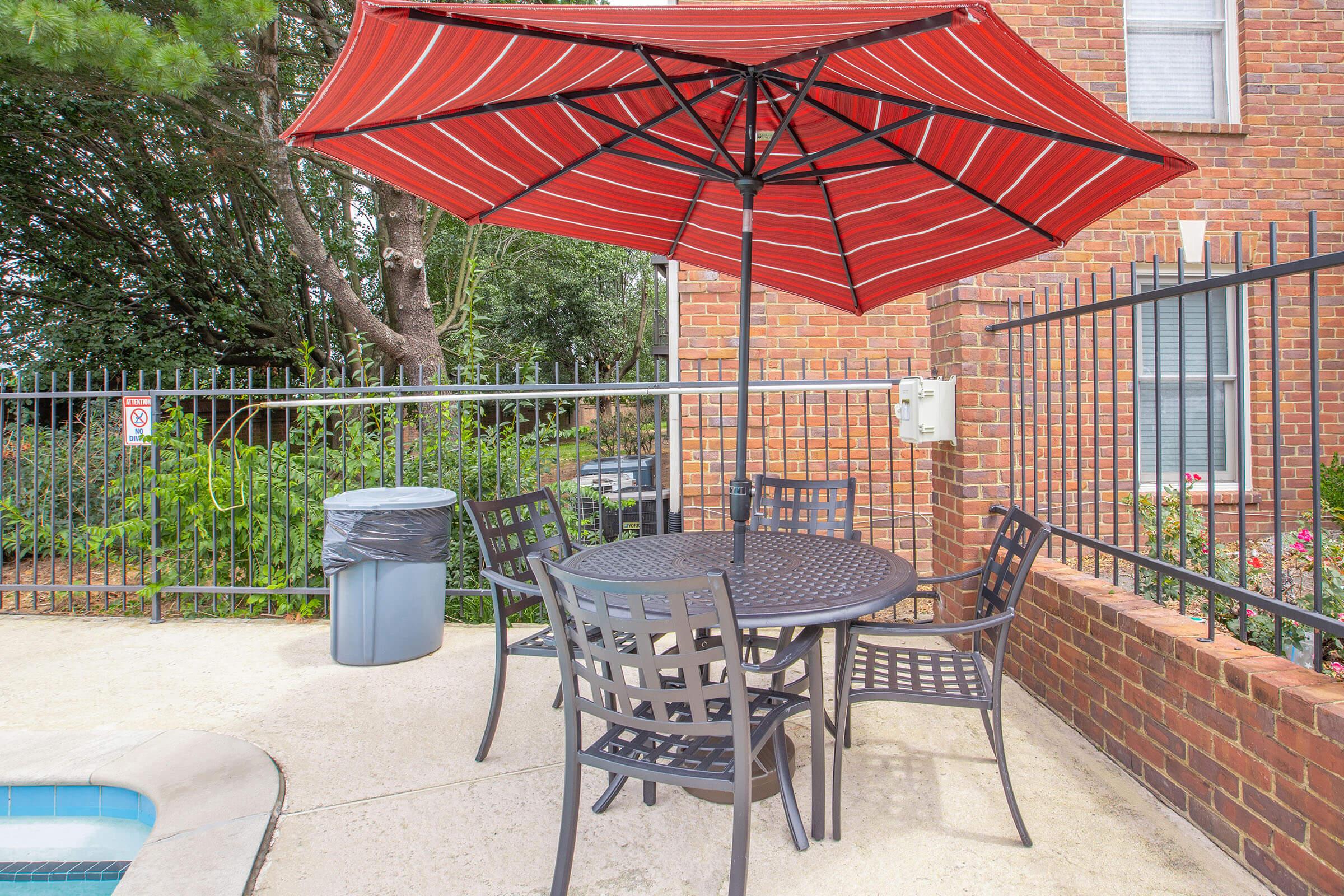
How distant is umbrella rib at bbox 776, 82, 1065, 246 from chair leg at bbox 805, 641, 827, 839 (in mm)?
1926

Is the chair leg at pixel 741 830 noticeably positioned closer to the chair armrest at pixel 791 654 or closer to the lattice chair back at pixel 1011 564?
the chair armrest at pixel 791 654

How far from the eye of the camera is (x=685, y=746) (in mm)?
1979

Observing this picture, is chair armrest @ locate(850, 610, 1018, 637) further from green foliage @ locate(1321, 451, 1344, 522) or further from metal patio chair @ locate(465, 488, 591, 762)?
green foliage @ locate(1321, 451, 1344, 522)

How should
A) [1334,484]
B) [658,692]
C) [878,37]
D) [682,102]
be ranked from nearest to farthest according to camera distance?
[658,692], [878,37], [682,102], [1334,484]

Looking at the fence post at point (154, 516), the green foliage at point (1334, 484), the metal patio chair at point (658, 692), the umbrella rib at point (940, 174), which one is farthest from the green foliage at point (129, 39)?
the green foliage at point (1334, 484)

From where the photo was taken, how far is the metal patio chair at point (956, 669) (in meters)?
2.23

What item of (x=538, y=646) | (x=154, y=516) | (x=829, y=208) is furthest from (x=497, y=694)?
(x=154, y=516)

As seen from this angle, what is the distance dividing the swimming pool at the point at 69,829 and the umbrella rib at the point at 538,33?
8.74 ft

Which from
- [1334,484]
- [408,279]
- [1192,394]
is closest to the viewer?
[1334,484]

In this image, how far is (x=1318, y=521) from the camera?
6.36 feet

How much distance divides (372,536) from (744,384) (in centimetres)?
217

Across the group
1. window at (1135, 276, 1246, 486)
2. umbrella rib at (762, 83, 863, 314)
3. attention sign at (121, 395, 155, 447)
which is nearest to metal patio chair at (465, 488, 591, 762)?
umbrella rib at (762, 83, 863, 314)

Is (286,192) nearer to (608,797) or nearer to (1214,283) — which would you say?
(608,797)

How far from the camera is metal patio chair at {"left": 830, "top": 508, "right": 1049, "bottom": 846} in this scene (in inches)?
87.9
